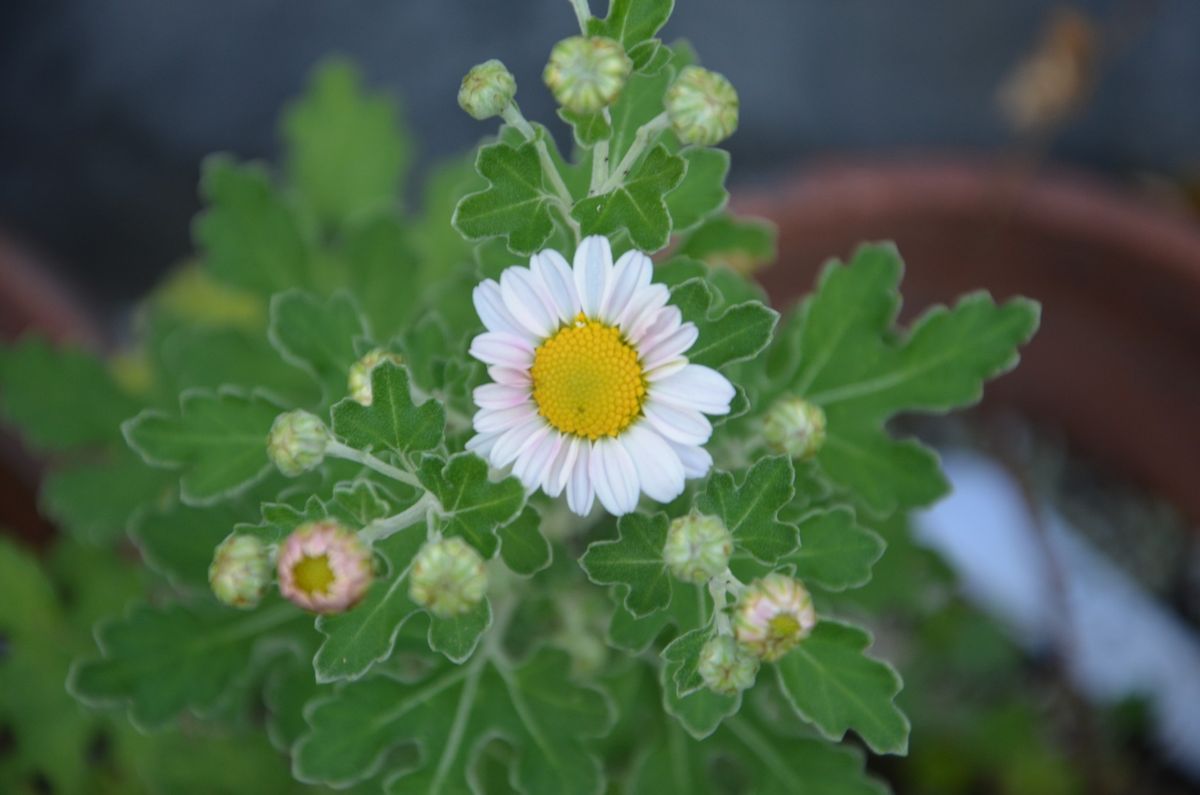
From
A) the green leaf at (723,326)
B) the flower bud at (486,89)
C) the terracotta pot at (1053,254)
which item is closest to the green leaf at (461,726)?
the green leaf at (723,326)

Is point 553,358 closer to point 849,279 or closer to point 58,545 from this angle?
point 849,279

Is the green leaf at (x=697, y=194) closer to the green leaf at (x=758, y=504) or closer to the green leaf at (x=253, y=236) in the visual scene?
the green leaf at (x=758, y=504)

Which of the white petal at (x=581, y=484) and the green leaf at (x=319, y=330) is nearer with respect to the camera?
the white petal at (x=581, y=484)

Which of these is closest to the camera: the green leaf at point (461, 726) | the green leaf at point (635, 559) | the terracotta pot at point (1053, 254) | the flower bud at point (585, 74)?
the flower bud at point (585, 74)

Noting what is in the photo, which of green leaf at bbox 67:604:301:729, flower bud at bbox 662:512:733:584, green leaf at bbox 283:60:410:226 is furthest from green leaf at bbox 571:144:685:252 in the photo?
green leaf at bbox 283:60:410:226

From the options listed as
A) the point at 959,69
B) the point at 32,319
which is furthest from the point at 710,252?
the point at 959,69
